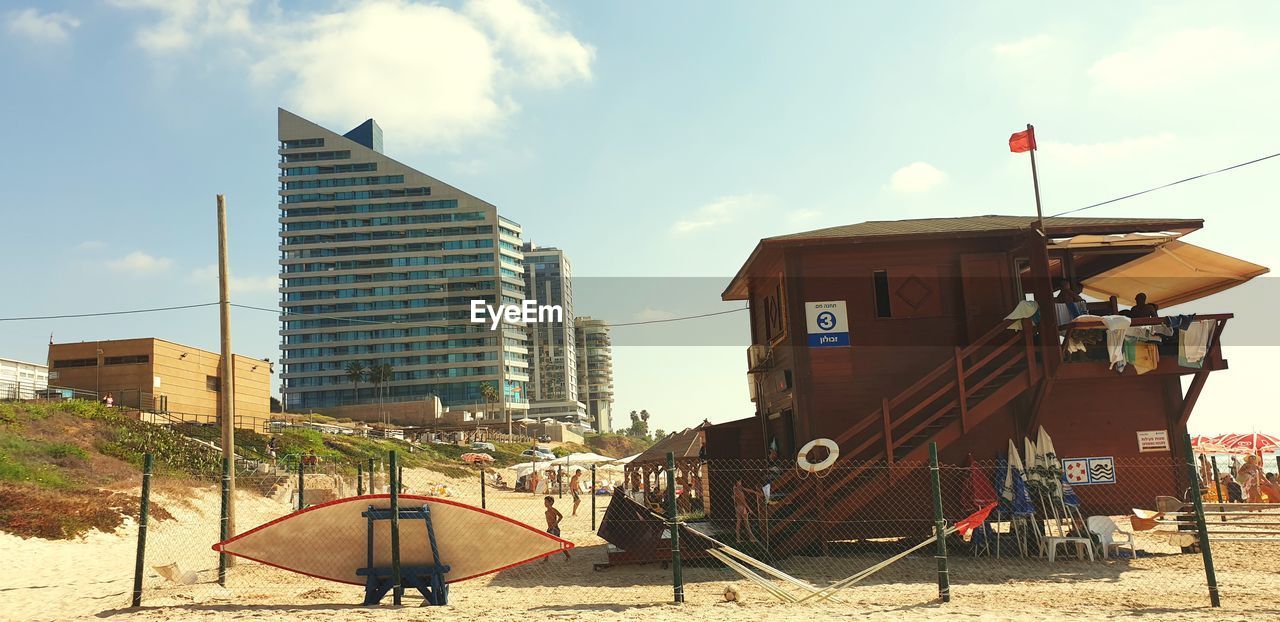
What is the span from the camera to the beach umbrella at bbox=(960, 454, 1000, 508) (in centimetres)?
1527

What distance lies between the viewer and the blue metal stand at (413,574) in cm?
1097

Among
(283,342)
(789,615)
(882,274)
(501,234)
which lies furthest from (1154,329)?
(283,342)

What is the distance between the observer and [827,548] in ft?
50.5

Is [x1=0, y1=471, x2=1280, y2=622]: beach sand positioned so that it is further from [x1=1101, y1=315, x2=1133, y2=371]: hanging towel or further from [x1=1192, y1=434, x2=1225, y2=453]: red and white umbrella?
[x1=1192, y1=434, x2=1225, y2=453]: red and white umbrella

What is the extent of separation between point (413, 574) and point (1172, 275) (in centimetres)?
1709

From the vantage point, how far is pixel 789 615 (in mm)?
9812

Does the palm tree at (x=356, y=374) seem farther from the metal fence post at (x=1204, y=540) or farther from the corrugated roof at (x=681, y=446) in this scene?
the metal fence post at (x=1204, y=540)

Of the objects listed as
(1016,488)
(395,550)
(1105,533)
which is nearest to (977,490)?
(1016,488)

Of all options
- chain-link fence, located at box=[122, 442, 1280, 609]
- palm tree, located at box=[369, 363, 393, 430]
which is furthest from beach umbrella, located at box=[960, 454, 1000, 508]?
palm tree, located at box=[369, 363, 393, 430]

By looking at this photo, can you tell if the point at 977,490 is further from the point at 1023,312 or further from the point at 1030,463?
the point at 1023,312

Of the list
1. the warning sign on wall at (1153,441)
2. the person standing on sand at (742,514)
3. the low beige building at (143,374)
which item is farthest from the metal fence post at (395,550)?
the low beige building at (143,374)

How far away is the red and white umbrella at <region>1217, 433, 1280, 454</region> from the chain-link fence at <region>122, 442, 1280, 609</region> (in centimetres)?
1255

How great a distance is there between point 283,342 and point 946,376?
148 metres

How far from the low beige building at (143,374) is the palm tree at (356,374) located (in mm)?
92451
